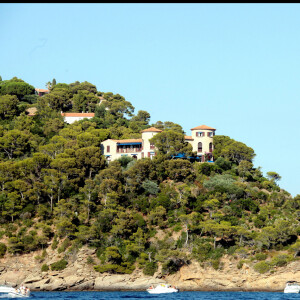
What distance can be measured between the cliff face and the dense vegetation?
1.05 metres

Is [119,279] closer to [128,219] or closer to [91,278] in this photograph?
[91,278]

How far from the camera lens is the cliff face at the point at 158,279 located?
67.5m

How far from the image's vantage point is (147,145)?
9081cm

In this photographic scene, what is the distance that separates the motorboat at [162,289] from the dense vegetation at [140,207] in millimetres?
3892

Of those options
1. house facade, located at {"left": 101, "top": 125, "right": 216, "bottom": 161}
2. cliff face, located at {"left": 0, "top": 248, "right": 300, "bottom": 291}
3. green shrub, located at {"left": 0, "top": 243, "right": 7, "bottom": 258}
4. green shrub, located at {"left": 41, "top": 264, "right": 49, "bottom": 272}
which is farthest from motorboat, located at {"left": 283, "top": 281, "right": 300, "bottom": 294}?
green shrub, located at {"left": 0, "top": 243, "right": 7, "bottom": 258}

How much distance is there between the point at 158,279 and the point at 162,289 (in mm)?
4427

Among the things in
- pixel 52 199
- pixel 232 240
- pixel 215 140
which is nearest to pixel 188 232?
pixel 232 240

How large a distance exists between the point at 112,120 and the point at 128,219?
4564cm

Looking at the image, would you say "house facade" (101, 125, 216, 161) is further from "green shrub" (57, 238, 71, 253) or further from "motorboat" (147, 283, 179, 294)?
"motorboat" (147, 283, 179, 294)

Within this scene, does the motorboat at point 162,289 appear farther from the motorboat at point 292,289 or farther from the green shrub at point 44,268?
the green shrub at point 44,268

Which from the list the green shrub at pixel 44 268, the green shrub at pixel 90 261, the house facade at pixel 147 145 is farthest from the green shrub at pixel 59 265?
the house facade at pixel 147 145

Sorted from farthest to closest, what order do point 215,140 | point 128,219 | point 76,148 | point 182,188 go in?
point 215,140, point 76,148, point 182,188, point 128,219

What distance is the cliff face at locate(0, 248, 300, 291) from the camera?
67.5m

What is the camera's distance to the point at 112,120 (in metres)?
115
